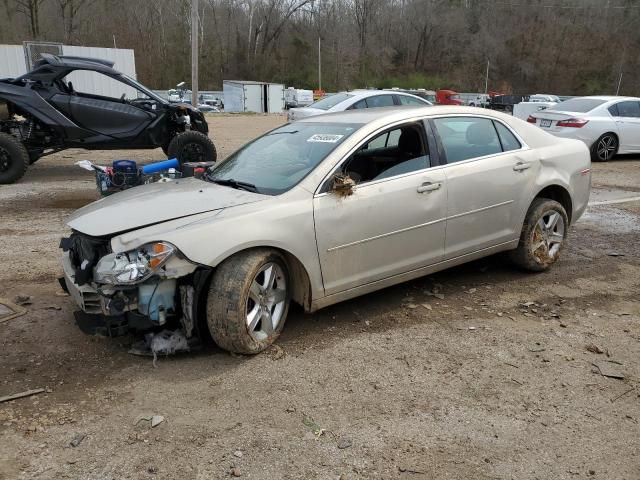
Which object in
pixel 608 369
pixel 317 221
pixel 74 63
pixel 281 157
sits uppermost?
pixel 74 63

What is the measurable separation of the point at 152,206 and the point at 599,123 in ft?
38.8

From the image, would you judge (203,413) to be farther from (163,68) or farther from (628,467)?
(163,68)

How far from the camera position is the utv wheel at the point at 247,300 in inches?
131

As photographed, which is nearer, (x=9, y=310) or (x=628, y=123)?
(x=9, y=310)

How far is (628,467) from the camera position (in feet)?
8.59

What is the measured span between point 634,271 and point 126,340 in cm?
458

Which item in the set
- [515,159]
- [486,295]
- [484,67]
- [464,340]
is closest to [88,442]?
[464,340]

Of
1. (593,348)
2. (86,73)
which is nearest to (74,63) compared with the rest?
(593,348)

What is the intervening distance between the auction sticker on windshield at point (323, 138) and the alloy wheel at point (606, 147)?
10.7m

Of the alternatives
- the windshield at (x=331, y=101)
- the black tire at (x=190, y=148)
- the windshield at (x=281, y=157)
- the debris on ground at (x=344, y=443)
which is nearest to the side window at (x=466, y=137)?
the windshield at (x=281, y=157)

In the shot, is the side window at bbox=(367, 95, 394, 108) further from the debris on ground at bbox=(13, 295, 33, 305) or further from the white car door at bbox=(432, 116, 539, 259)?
the debris on ground at bbox=(13, 295, 33, 305)

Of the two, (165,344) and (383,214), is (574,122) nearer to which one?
(383,214)

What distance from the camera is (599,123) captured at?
41.1 feet

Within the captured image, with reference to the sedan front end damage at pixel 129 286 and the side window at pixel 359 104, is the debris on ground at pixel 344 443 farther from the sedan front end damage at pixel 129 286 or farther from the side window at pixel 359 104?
the side window at pixel 359 104
